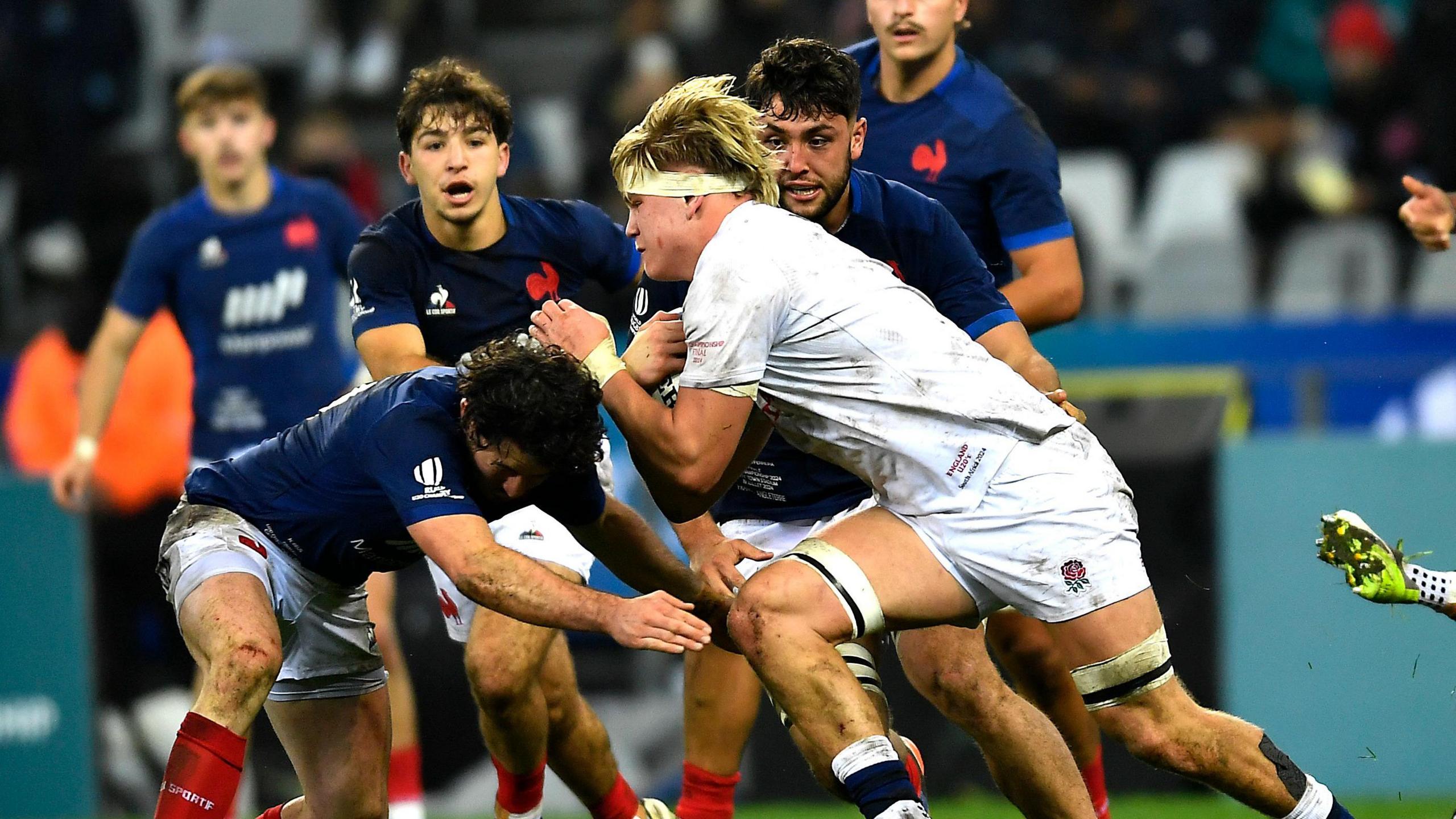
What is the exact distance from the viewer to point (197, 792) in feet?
16.6

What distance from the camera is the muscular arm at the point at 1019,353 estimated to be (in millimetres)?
5684

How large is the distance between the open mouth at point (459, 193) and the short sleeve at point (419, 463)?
1279 millimetres

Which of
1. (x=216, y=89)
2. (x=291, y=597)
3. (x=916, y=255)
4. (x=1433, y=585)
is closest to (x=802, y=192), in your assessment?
(x=916, y=255)

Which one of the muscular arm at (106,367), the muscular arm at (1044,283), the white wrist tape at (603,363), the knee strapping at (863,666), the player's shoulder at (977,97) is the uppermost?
the player's shoulder at (977,97)

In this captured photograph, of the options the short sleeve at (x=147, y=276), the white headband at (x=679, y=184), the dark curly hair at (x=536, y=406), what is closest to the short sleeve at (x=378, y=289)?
the dark curly hair at (x=536, y=406)

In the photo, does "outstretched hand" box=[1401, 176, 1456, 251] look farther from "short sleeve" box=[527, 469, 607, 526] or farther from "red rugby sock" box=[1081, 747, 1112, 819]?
"short sleeve" box=[527, 469, 607, 526]

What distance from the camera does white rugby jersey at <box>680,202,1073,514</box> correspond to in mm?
4902

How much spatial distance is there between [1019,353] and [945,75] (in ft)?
4.23

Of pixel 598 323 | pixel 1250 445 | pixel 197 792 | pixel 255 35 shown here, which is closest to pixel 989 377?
pixel 598 323

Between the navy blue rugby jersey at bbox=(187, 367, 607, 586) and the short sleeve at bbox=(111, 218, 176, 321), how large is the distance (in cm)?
277

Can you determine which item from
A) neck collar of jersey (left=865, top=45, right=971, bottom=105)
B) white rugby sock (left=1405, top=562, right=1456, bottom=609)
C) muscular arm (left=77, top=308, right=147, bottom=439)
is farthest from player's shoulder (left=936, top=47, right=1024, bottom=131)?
muscular arm (left=77, top=308, right=147, bottom=439)

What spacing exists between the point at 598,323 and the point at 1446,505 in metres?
5.10

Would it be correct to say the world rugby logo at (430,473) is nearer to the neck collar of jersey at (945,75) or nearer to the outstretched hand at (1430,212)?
the neck collar of jersey at (945,75)

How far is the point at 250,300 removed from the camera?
26.5 feet
